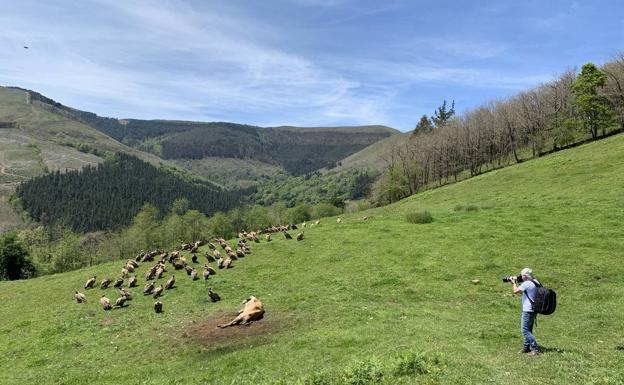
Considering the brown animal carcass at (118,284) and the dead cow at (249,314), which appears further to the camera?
the brown animal carcass at (118,284)

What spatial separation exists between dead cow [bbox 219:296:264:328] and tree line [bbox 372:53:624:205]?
89.5 metres

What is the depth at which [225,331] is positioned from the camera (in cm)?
2531

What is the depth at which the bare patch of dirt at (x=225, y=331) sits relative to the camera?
24.2m

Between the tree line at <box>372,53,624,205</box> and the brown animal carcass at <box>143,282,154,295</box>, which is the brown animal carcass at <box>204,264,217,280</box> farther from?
the tree line at <box>372,53,624,205</box>

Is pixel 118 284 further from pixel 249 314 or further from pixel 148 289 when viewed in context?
pixel 249 314

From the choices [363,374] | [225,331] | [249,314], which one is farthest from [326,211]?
[363,374]

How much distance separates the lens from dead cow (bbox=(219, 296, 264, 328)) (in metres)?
26.2

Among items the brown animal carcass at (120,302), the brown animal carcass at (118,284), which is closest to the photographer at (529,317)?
the brown animal carcass at (120,302)

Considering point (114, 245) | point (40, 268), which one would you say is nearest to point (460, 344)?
point (40, 268)

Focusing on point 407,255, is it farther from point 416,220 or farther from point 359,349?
point 359,349

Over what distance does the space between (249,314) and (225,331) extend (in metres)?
1.78

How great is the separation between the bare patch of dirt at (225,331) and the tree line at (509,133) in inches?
3555

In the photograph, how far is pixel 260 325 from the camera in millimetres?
25797

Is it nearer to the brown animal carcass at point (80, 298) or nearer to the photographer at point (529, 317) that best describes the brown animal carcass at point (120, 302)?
the brown animal carcass at point (80, 298)
